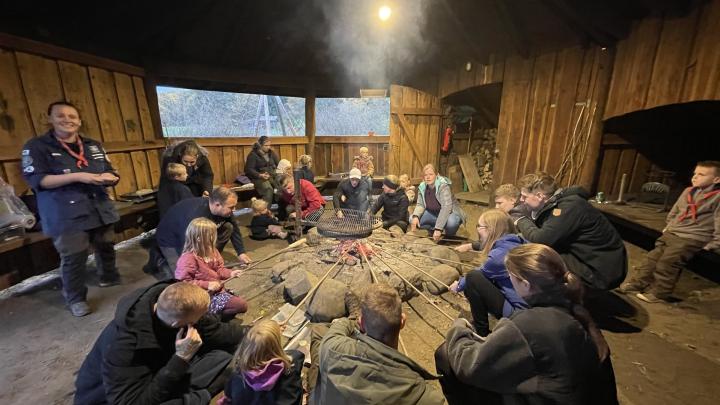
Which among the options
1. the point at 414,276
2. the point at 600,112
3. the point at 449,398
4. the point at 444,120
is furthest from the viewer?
the point at 444,120

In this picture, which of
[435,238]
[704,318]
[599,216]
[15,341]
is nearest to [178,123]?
[15,341]

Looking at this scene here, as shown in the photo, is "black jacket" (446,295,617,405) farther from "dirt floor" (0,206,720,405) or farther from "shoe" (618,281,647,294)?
"shoe" (618,281,647,294)

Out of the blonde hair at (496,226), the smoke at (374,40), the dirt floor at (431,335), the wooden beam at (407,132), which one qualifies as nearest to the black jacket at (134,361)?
the dirt floor at (431,335)

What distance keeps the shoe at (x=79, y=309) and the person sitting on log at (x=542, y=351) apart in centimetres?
342

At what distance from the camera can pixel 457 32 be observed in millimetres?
6008

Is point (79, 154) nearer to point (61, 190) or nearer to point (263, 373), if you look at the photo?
point (61, 190)

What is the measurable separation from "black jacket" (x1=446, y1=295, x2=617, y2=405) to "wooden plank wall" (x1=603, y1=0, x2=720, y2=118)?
3741mm

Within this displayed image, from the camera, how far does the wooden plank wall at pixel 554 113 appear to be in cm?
473

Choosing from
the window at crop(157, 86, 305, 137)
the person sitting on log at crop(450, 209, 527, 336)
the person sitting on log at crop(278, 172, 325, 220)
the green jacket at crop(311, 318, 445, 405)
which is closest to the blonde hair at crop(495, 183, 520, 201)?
the person sitting on log at crop(450, 209, 527, 336)

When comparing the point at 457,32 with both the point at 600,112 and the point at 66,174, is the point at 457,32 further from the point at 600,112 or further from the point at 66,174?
the point at 66,174

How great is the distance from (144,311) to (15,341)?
2.15 metres

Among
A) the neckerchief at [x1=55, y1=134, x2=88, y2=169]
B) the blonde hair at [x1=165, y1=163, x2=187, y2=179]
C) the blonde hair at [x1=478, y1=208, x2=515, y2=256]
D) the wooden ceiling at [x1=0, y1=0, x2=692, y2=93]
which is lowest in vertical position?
the blonde hair at [x1=478, y1=208, x2=515, y2=256]

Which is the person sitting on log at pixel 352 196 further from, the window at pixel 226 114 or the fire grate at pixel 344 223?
the window at pixel 226 114

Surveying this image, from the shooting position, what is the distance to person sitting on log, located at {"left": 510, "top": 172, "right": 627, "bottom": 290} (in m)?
2.66
